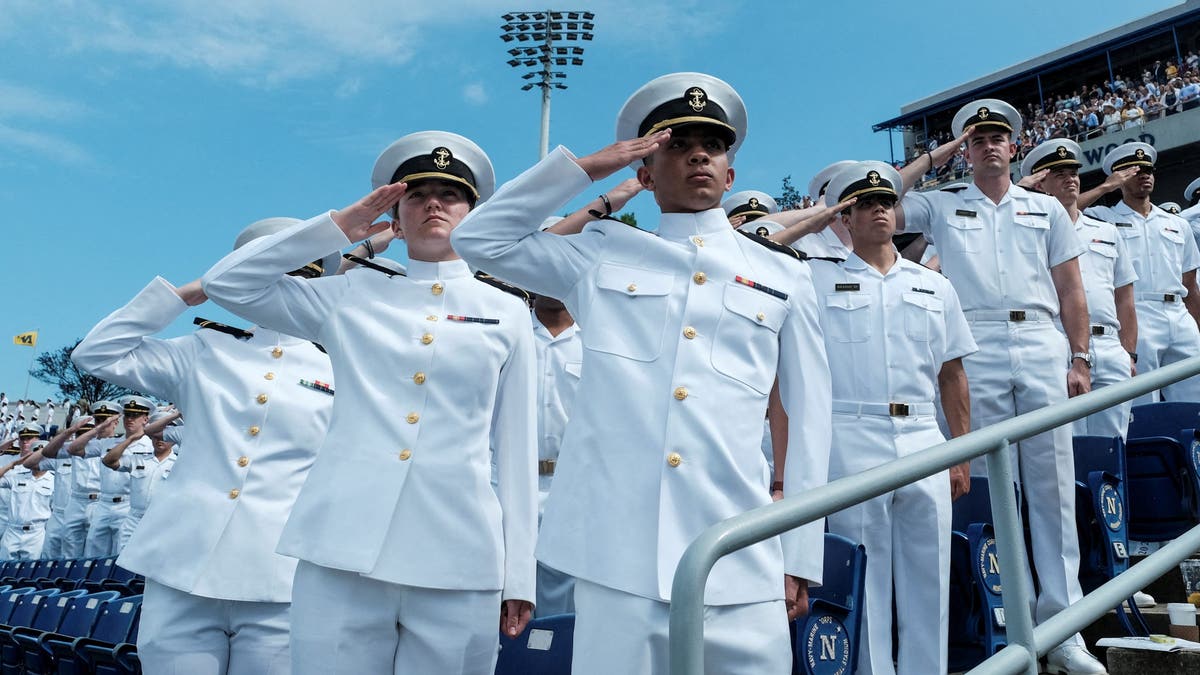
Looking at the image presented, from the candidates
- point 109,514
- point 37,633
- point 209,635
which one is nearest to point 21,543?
point 109,514

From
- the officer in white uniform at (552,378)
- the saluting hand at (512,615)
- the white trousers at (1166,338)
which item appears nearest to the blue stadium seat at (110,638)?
the officer in white uniform at (552,378)

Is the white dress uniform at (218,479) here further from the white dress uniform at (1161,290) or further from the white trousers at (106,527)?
the white trousers at (106,527)

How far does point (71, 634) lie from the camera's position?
577 cm

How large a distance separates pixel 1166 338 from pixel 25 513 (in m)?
16.1

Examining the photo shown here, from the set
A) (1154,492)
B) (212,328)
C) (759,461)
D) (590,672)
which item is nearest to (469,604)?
(590,672)

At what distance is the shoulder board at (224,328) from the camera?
353cm

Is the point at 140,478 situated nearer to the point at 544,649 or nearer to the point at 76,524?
the point at 76,524

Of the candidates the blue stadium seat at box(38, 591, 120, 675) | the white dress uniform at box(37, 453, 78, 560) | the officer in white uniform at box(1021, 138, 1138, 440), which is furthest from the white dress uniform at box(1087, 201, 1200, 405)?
the white dress uniform at box(37, 453, 78, 560)

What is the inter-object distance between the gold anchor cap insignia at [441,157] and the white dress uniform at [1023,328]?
2.84 m

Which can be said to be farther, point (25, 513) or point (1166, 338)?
point (25, 513)

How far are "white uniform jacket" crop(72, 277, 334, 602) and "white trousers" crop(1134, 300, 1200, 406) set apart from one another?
211 inches

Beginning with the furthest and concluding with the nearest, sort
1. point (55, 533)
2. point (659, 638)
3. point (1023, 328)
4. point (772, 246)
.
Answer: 1. point (55, 533)
2. point (1023, 328)
3. point (772, 246)
4. point (659, 638)

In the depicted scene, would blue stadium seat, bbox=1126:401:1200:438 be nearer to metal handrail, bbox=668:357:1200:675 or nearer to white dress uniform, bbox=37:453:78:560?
metal handrail, bbox=668:357:1200:675

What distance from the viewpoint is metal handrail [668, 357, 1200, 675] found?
1386 millimetres
